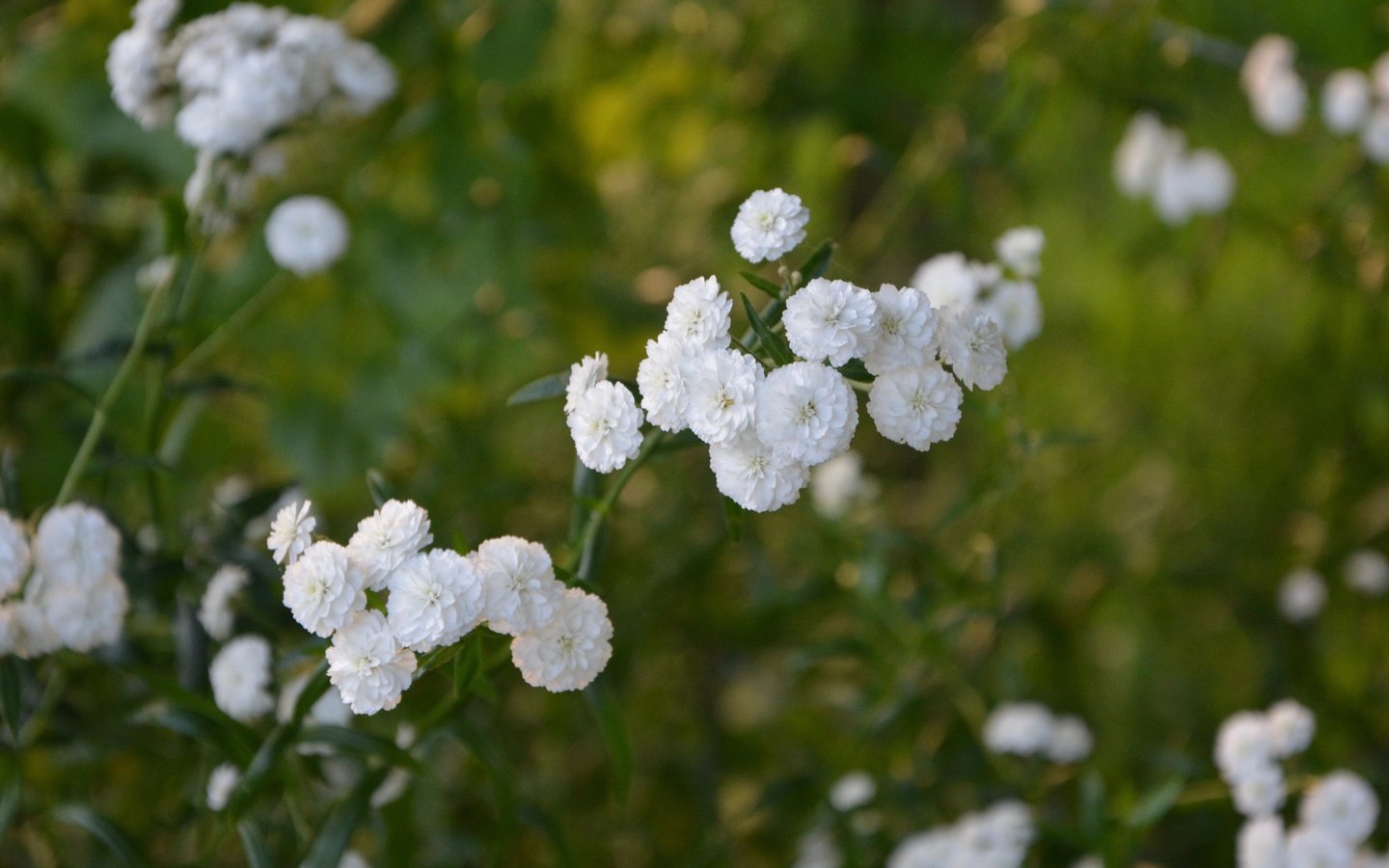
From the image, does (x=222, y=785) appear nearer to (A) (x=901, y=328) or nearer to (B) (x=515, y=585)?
(B) (x=515, y=585)

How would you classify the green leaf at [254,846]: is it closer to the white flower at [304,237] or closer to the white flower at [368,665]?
the white flower at [368,665]

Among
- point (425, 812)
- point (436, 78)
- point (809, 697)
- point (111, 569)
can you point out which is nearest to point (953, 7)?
point (436, 78)

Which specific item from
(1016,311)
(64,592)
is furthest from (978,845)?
(64,592)

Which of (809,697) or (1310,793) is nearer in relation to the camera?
(1310,793)

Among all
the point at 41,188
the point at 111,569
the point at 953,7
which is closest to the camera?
the point at 111,569

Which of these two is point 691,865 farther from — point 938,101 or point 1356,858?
point 938,101
